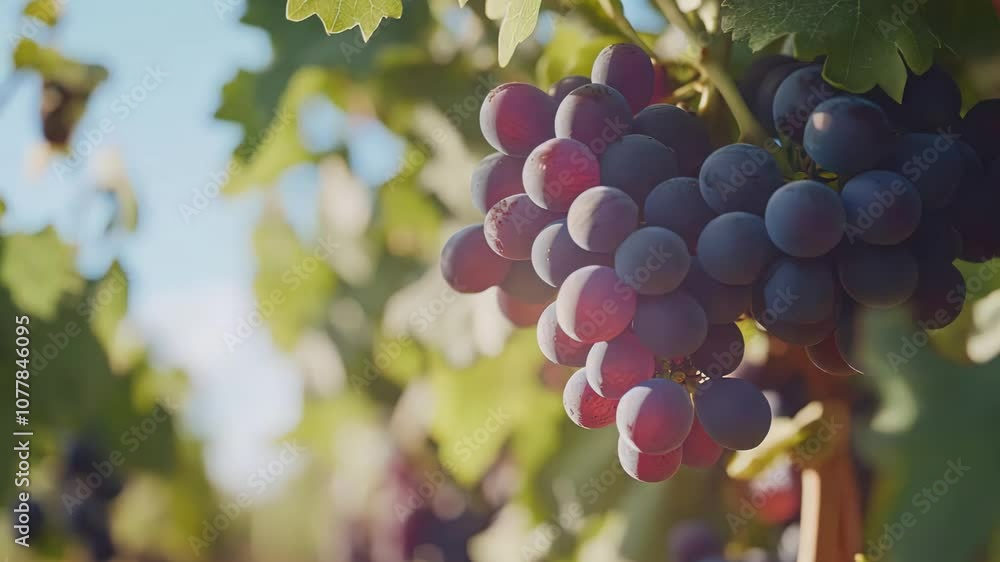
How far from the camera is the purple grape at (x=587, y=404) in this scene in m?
0.70

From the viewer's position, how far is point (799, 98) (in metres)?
0.69

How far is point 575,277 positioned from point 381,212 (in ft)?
3.86

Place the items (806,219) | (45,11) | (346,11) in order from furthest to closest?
(45,11) → (346,11) → (806,219)

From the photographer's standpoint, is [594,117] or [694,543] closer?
[594,117]

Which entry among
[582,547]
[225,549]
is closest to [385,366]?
[582,547]

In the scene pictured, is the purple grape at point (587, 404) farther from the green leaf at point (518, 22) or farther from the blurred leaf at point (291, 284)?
the blurred leaf at point (291, 284)

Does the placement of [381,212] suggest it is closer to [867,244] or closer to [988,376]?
[988,376]

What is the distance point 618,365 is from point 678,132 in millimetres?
197

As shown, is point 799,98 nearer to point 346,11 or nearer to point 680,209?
point 680,209

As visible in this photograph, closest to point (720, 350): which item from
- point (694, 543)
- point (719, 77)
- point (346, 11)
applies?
point (719, 77)

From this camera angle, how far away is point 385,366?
179 cm

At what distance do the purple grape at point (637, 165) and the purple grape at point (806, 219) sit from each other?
3.7 inches

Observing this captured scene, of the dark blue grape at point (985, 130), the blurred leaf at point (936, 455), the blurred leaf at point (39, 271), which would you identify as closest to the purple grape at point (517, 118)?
the dark blue grape at point (985, 130)

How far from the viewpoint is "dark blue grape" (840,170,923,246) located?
615 mm
